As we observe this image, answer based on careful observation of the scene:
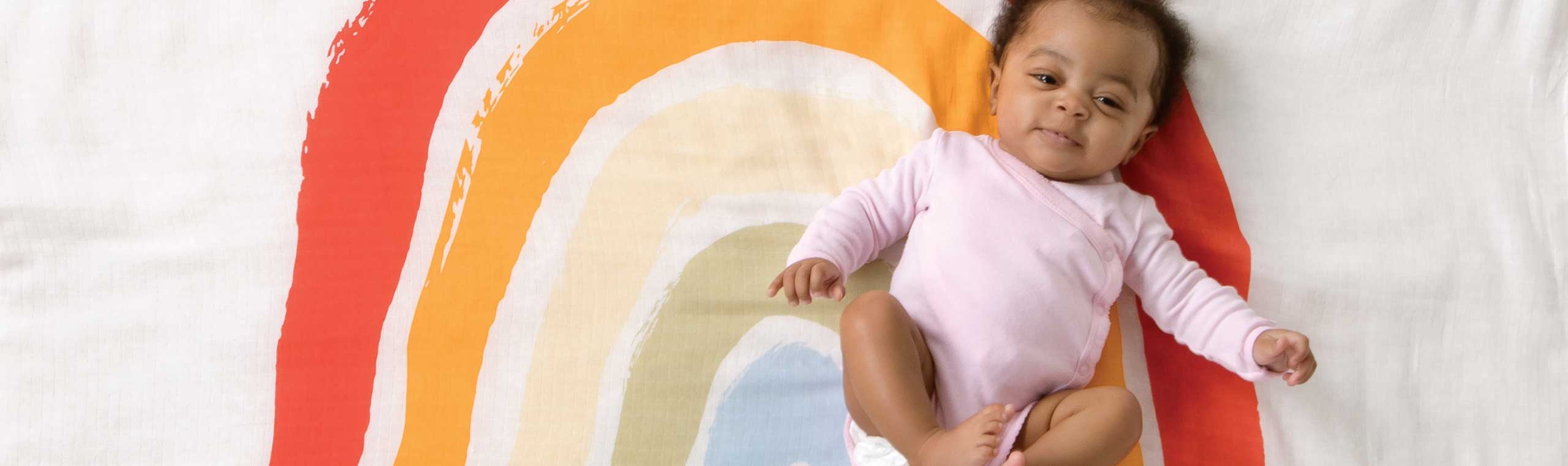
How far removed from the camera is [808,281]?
1.03 m

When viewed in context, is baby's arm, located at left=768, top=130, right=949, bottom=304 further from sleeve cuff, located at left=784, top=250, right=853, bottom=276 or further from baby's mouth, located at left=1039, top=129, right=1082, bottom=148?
baby's mouth, located at left=1039, top=129, right=1082, bottom=148

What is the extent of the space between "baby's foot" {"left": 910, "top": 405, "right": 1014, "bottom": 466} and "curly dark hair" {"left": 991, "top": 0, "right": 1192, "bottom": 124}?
1.51ft

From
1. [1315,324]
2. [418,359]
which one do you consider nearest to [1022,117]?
[1315,324]

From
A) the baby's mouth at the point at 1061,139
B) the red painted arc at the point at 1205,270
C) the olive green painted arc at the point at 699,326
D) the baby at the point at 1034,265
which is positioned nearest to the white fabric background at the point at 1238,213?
the red painted arc at the point at 1205,270

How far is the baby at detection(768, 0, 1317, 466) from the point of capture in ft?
3.18

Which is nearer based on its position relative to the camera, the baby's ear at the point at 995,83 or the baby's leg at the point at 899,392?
the baby's leg at the point at 899,392

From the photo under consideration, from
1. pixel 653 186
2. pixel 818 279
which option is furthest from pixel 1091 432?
pixel 653 186

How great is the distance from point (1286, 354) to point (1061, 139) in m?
0.30

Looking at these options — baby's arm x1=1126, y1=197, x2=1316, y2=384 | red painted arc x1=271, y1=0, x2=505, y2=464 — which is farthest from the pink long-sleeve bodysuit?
red painted arc x1=271, y1=0, x2=505, y2=464

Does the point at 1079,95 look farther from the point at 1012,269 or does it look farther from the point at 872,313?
the point at 872,313

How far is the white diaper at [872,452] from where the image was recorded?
934mm

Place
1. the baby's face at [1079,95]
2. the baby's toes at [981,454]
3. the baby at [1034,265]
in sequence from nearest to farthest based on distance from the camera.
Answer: the baby's toes at [981,454], the baby at [1034,265], the baby's face at [1079,95]

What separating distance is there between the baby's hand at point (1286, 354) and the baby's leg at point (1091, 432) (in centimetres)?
14

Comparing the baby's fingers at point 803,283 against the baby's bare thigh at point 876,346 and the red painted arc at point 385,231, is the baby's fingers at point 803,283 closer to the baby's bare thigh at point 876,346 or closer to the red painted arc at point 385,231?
the baby's bare thigh at point 876,346
